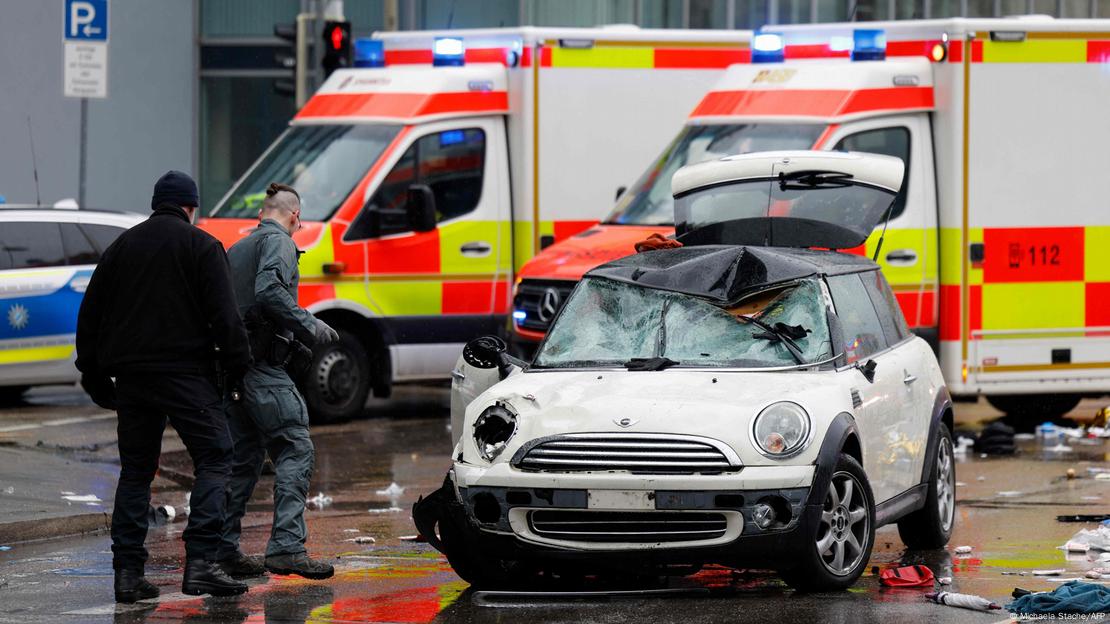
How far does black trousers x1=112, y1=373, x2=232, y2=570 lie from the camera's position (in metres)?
7.66

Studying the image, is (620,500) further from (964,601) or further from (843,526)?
(964,601)

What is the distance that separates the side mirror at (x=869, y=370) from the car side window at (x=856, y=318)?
2.6 inches

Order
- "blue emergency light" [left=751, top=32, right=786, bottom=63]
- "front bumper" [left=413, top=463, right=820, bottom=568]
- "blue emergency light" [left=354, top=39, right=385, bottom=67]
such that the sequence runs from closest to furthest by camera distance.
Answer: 1. "front bumper" [left=413, top=463, right=820, bottom=568]
2. "blue emergency light" [left=751, top=32, right=786, bottom=63]
3. "blue emergency light" [left=354, top=39, right=385, bottom=67]

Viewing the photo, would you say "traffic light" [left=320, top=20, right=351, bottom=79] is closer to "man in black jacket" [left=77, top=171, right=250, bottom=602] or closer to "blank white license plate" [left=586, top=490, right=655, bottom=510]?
"man in black jacket" [left=77, top=171, right=250, bottom=602]

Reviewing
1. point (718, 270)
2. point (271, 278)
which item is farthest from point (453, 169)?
point (271, 278)

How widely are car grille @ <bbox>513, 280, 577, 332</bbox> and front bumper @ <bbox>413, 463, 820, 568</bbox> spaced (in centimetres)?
547

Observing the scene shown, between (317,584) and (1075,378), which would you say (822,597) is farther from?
(1075,378)

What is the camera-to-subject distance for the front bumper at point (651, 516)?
291 inches

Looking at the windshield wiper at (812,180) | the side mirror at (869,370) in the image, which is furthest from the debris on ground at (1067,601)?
the windshield wiper at (812,180)

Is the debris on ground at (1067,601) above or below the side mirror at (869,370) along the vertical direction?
below

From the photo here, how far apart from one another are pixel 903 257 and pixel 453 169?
362 centimetres

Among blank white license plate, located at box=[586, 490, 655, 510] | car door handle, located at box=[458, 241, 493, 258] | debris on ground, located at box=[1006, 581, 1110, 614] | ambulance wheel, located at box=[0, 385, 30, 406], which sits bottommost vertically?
ambulance wheel, located at box=[0, 385, 30, 406]

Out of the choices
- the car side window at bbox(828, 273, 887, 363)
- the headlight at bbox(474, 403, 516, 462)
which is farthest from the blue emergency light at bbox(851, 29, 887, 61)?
the headlight at bbox(474, 403, 516, 462)

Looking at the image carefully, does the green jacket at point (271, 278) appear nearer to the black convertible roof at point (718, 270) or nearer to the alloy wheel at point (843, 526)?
the black convertible roof at point (718, 270)
